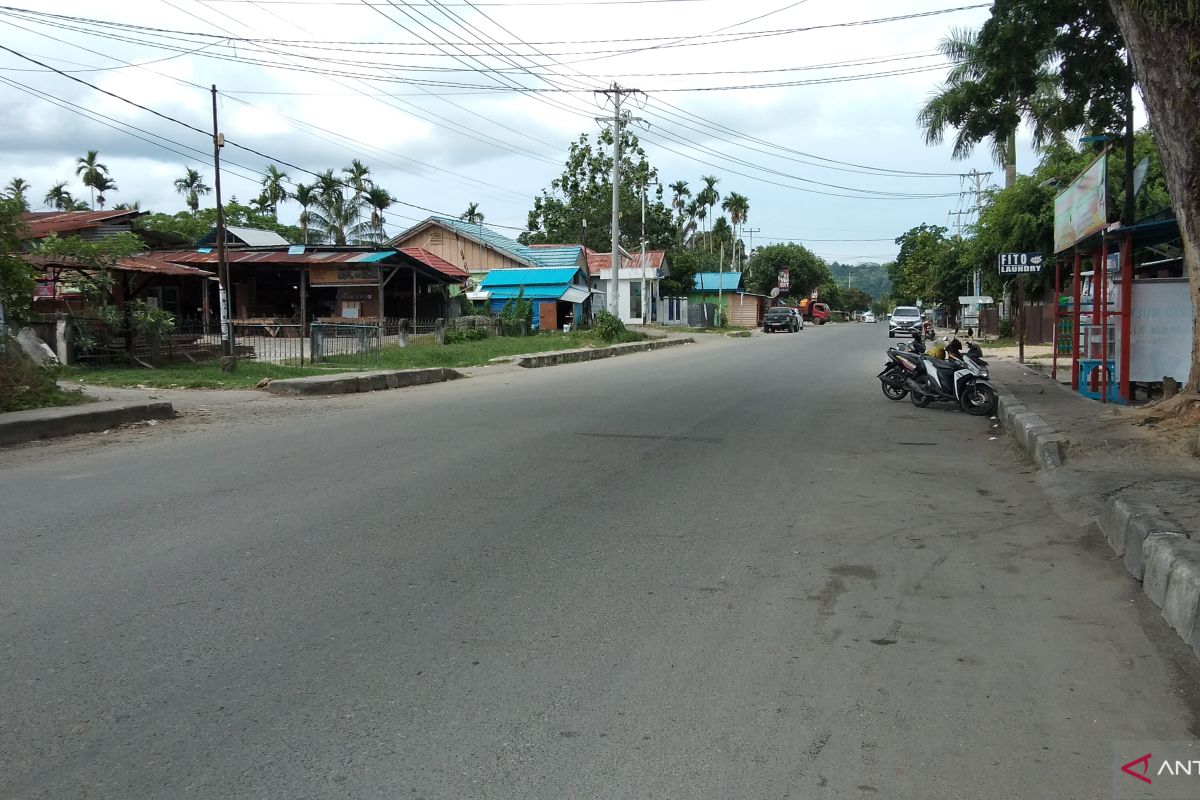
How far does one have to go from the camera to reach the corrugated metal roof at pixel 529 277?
140ft

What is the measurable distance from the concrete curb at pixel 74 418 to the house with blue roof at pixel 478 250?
35034mm

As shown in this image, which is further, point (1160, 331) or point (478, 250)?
point (478, 250)

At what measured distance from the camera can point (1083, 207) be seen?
13.4 metres

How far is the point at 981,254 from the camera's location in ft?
117

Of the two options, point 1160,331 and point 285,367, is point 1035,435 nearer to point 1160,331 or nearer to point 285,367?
point 1160,331

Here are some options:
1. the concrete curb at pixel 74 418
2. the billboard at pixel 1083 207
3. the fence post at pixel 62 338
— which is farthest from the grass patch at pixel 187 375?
the billboard at pixel 1083 207

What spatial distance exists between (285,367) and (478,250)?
97.7 feet

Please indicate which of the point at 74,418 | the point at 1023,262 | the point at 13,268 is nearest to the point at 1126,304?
the point at 1023,262

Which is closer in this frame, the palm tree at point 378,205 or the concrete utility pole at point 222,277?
the concrete utility pole at point 222,277

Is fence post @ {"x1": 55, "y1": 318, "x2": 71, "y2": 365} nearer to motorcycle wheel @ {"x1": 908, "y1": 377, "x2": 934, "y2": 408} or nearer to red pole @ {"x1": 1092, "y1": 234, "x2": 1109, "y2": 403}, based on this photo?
motorcycle wheel @ {"x1": 908, "y1": 377, "x2": 934, "y2": 408}

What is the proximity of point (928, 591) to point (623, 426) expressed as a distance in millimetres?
6471

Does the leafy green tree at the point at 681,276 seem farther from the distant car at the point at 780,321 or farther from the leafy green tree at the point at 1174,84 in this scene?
the leafy green tree at the point at 1174,84

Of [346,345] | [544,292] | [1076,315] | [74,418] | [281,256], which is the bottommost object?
[74,418]

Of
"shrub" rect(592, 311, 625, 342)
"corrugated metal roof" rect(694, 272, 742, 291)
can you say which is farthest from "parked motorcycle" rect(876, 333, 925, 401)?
"corrugated metal roof" rect(694, 272, 742, 291)
